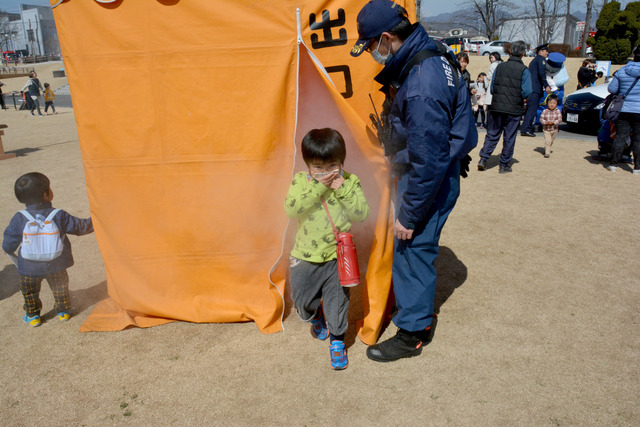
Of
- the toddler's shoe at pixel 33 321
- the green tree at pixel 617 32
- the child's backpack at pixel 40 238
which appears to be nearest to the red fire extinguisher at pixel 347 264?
the child's backpack at pixel 40 238

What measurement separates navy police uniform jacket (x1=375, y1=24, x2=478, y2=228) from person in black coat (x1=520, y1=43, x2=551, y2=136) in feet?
27.8

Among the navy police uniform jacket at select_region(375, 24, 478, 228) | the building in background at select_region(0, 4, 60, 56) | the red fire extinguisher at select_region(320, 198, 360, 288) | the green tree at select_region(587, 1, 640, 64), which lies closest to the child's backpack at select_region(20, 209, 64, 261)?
the red fire extinguisher at select_region(320, 198, 360, 288)

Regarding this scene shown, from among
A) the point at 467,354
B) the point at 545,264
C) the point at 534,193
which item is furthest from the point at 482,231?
the point at 467,354

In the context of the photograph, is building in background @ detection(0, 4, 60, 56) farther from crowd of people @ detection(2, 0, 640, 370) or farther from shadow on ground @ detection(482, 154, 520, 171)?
crowd of people @ detection(2, 0, 640, 370)

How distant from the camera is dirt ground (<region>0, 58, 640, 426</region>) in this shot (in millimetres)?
2674

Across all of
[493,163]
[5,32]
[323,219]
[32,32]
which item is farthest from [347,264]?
[32,32]

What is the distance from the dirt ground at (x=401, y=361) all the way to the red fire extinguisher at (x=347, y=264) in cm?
64

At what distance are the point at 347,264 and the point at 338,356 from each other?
0.65 m

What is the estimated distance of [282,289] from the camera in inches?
140

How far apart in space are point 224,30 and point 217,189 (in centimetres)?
108

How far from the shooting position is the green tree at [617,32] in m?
25.2

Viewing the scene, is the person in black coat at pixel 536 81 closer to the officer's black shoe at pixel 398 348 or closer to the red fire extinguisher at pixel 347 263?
the officer's black shoe at pixel 398 348

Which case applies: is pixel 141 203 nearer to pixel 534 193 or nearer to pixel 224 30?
pixel 224 30

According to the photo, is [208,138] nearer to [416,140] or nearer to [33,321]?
[416,140]
